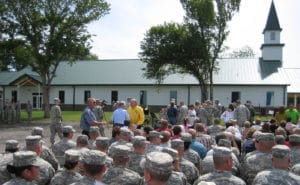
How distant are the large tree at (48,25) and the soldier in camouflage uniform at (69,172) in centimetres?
2785

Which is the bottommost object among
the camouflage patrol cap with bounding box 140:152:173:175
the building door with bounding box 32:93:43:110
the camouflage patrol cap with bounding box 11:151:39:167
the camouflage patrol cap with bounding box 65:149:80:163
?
the building door with bounding box 32:93:43:110

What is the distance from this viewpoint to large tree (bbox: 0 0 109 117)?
32.2 metres

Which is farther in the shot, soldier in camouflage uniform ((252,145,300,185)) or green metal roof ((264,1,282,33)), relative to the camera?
green metal roof ((264,1,282,33))

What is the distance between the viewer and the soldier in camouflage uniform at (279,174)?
502 cm

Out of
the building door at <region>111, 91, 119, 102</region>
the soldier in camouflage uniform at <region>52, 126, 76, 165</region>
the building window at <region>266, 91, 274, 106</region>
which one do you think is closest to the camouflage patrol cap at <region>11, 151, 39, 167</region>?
the soldier in camouflage uniform at <region>52, 126, 76, 165</region>

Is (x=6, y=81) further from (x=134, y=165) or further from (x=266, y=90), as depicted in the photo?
(x=134, y=165)

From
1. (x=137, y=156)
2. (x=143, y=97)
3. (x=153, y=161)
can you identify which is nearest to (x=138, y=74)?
(x=143, y=97)

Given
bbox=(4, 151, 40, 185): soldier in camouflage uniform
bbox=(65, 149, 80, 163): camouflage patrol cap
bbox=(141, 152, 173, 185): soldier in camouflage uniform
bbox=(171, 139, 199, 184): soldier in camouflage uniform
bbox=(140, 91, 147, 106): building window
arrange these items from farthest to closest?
bbox=(140, 91, 147, 106): building window, bbox=(171, 139, 199, 184): soldier in camouflage uniform, bbox=(65, 149, 80, 163): camouflage patrol cap, bbox=(4, 151, 40, 185): soldier in camouflage uniform, bbox=(141, 152, 173, 185): soldier in camouflage uniform

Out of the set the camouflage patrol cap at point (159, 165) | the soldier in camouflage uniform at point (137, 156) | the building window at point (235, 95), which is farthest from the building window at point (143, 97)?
the camouflage patrol cap at point (159, 165)

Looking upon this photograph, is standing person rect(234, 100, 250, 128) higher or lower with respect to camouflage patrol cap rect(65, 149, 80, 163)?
lower

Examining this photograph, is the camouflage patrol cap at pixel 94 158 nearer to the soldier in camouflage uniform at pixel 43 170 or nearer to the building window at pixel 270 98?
the soldier in camouflage uniform at pixel 43 170

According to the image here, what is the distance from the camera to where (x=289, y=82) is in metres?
43.9

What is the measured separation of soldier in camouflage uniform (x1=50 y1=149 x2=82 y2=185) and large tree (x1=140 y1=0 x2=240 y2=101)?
30.9m

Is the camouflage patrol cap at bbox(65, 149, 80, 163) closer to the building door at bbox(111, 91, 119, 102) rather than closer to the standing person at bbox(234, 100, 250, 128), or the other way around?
the standing person at bbox(234, 100, 250, 128)
